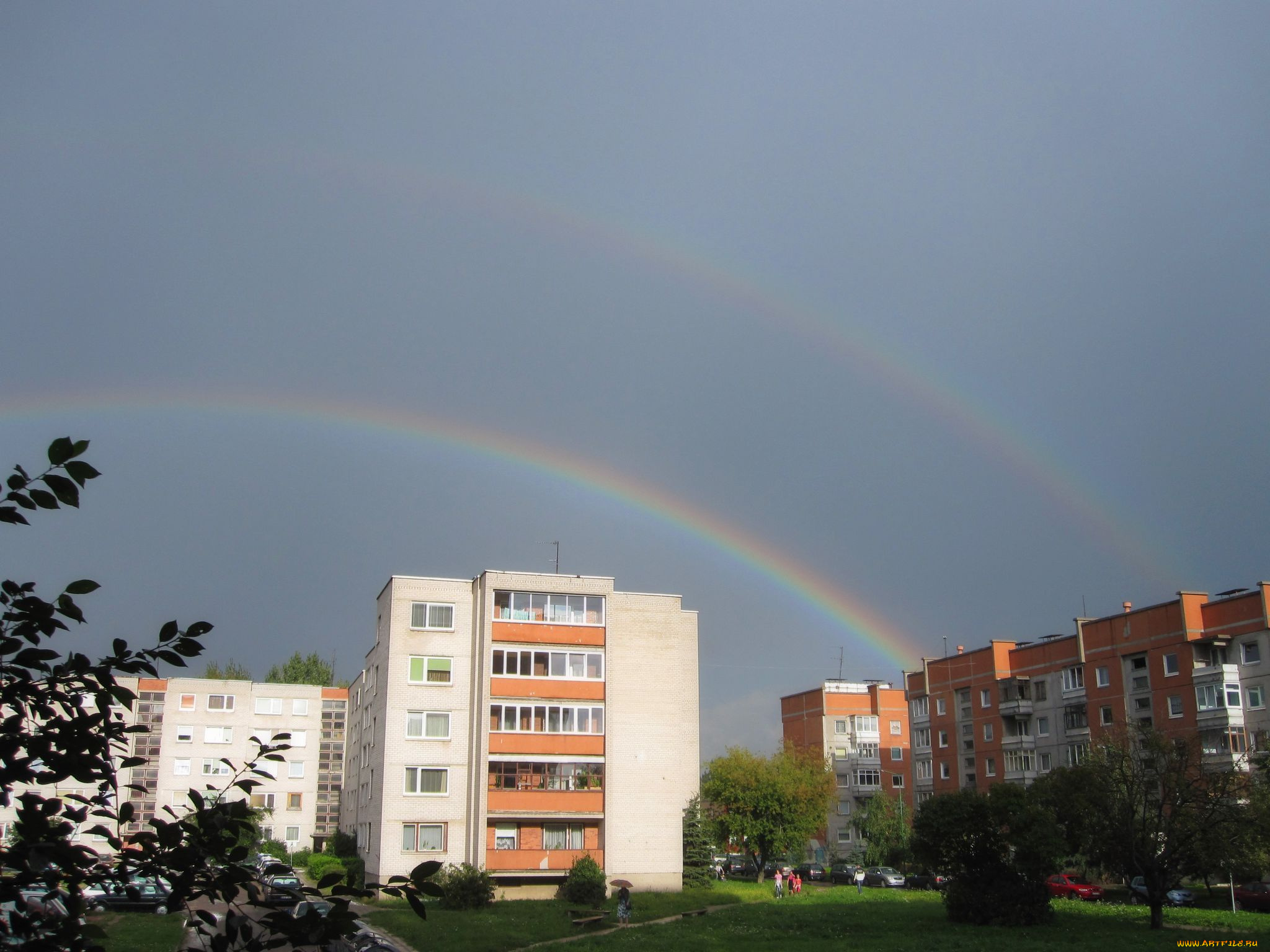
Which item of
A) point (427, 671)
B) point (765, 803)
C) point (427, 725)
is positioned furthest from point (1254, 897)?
point (427, 671)

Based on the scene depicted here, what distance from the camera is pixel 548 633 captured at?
55844mm

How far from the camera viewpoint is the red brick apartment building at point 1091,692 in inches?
2714

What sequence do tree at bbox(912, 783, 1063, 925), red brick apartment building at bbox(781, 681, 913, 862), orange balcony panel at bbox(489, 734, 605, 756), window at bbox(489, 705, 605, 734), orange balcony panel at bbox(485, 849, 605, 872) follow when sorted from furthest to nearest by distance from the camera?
1. red brick apartment building at bbox(781, 681, 913, 862)
2. window at bbox(489, 705, 605, 734)
3. orange balcony panel at bbox(489, 734, 605, 756)
4. orange balcony panel at bbox(485, 849, 605, 872)
5. tree at bbox(912, 783, 1063, 925)

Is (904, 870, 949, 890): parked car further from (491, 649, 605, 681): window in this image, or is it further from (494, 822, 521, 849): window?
(494, 822, 521, 849): window

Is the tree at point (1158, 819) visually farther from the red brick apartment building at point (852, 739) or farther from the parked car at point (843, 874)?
the red brick apartment building at point (852, 739)

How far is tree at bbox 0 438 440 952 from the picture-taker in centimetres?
356

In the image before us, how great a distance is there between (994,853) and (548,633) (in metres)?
24.9

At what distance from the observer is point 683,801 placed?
60406 mm

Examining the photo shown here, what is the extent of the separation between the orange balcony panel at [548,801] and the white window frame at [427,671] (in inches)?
248

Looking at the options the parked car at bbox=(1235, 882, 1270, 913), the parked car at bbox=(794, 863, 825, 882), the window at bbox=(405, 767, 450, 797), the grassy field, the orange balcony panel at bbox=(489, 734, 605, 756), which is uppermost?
the orange balcony panel at bbox=(489, 734, 605, 756)

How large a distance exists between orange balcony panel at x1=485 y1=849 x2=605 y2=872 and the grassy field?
215 centimetres

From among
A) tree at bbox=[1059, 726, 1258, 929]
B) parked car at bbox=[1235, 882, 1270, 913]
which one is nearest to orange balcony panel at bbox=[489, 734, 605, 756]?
tree at bbox=[1059, 726, 1258, 929]

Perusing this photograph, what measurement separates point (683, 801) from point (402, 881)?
5911 centimetres

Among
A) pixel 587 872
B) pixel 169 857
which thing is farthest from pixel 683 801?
pixel 169 857
